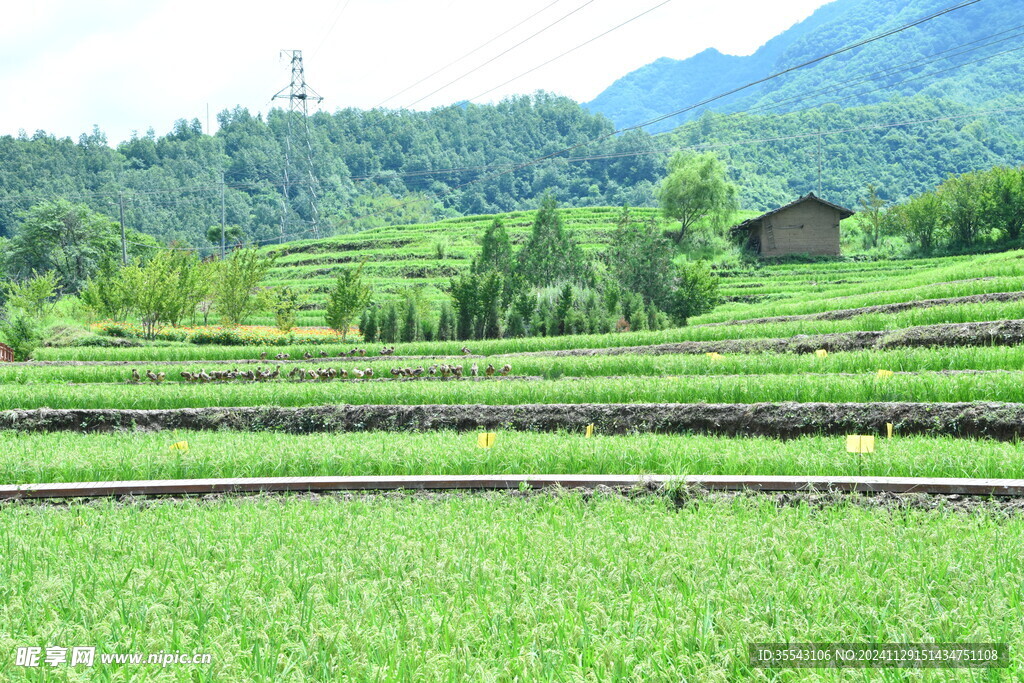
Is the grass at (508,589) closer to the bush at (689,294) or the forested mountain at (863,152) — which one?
the bush at (689,294)

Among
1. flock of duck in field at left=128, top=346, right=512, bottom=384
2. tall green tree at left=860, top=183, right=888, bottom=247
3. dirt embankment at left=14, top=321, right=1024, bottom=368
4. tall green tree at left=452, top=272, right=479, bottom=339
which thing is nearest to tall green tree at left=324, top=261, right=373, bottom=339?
tall green tree at left=452, top=272, right=479, bottom=339

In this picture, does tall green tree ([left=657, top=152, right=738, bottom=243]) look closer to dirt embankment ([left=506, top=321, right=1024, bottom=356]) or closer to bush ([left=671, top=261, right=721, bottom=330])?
bush ([left=671, top=261, right=721, bottom=330])

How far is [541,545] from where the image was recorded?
4.04 metres

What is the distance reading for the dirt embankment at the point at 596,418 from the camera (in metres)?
8.04

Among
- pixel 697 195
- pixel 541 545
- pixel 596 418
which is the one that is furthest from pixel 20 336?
pixel 697 195

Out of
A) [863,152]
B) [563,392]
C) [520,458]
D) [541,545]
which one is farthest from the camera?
[863,152]

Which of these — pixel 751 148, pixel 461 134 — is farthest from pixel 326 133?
pixel 751 148

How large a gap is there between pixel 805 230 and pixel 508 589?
54249 mm

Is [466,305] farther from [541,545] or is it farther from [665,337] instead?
[541,545]

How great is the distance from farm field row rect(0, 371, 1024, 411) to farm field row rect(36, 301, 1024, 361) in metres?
6.63

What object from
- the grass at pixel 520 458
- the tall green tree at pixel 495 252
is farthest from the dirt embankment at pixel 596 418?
the tall green tree at pixel 495 252

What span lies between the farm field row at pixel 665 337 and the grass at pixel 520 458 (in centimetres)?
952

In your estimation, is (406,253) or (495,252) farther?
(406,253)

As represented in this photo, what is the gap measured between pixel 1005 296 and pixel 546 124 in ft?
483
